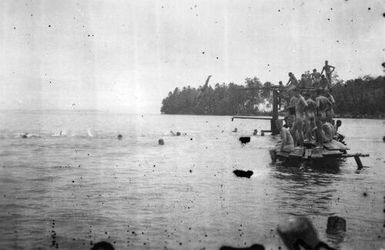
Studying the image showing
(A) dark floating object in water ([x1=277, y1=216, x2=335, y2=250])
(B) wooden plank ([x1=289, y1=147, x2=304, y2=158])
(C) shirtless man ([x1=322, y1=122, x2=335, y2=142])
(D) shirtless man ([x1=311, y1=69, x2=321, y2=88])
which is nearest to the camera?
(A) dark floating object in water ([x1=277, y1=216, x2=335, y2=250])

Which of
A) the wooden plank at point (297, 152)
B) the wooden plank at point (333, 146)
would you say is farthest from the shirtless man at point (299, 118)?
the wooden plank at point (333, 146)

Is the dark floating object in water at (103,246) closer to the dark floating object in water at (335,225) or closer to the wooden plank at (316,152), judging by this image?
the dark floating object in water at (335,225)

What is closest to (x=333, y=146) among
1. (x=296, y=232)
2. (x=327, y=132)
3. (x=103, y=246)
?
(x=327, y=132)

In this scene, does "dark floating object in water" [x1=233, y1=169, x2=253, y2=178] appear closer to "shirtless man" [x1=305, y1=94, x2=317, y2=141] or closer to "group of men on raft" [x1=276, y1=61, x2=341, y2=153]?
"group of men on raft" [x1=276, y1=61, x2=341, y2=153]

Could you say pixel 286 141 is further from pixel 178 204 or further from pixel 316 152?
pixel 178 204

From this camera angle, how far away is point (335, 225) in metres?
13.6

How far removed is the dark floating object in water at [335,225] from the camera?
1351 cm

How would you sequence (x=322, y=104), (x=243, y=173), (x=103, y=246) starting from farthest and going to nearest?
(x=322, y=104) < (x=243, y=173) < (x=103, y=246)

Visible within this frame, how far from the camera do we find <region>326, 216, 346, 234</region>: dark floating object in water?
44.3ft

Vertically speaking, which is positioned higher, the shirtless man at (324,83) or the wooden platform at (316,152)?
the shirtless man at (324,83)

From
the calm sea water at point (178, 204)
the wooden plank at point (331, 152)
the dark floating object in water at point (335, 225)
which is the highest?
the wooden plank at point (331, 152)

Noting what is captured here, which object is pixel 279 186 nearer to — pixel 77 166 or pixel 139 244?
pixel 139 244

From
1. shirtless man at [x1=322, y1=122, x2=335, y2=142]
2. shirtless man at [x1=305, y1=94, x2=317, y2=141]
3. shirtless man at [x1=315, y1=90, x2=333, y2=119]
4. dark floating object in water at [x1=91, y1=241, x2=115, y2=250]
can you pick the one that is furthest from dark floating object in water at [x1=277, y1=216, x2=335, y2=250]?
shirtless man at [x1=315, y1=90, x2=333, y2=119]

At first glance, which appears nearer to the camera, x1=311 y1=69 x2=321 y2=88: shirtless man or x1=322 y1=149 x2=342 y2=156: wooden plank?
x1=322 y1=149 x2=342 y2=156: wooden plank
